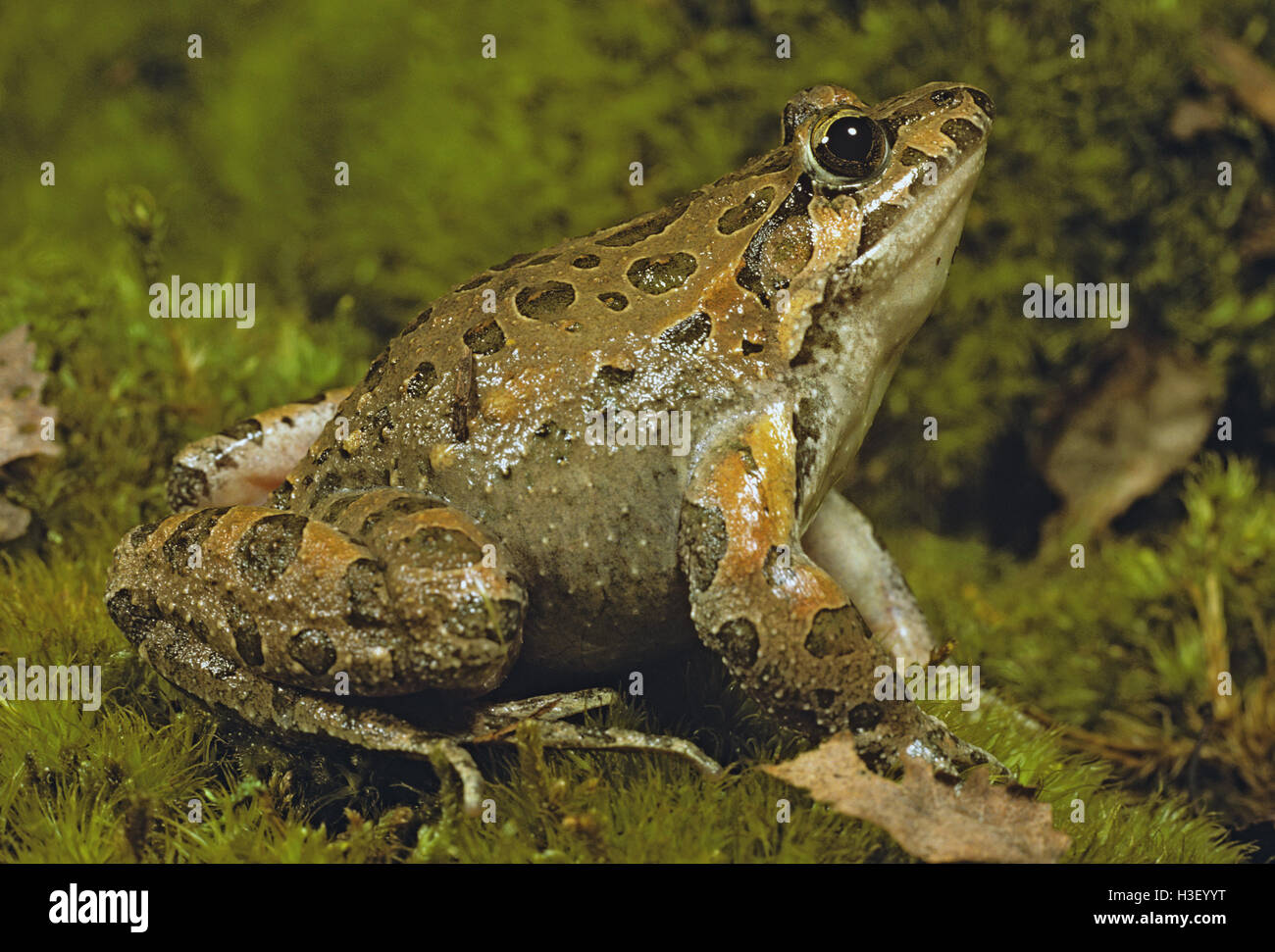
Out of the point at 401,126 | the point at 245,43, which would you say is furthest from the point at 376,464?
the point at 245,43

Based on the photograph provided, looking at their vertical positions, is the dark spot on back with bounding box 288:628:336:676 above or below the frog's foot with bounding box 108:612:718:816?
above

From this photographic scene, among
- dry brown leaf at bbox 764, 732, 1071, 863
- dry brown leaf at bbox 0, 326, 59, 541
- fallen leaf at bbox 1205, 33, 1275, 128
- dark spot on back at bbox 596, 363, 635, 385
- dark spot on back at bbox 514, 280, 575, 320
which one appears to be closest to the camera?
dry brown leaf at bbox 764, 732, 1071, 863

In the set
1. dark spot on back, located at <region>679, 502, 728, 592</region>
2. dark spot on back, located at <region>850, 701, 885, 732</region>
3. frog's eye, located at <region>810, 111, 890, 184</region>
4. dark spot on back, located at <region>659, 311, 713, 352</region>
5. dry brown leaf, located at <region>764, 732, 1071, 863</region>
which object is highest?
frog's eye, located at <region>810, 111, 890, 184</region>

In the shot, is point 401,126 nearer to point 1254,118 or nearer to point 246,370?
point 246,370

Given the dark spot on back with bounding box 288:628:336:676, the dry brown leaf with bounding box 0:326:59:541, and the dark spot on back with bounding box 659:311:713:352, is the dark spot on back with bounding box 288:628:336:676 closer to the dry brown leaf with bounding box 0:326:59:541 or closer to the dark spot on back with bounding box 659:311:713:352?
the dark spot on back with bounding box 659:311:713:352

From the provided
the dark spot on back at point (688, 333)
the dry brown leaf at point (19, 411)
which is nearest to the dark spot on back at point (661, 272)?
the dark spot on back at point (688, 333)

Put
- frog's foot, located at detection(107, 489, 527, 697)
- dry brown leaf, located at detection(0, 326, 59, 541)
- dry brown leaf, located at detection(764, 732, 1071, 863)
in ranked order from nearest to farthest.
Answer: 1. dry brown leaf, located at detection(764, 732, 1071, 863)
2. frog's foot, located at detection(107, 489, 527, 697)
3. dry brown leaf, located at detection(0, 326, 59, 541)

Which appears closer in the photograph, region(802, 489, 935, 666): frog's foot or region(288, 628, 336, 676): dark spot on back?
region(288, 628, 336, 676): dark spot on back

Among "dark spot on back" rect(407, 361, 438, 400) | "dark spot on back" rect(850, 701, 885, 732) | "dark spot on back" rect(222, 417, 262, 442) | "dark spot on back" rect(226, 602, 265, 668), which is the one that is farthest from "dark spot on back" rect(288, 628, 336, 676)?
"dark spot on back" rect(850, 701, 885, 732)

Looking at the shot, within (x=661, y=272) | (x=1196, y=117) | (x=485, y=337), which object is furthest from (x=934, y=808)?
(x=1196, y=117)
